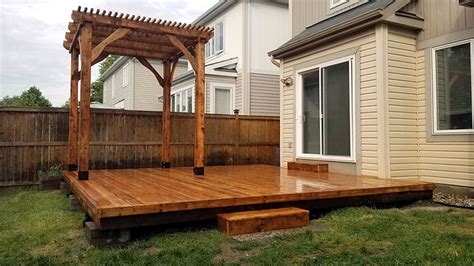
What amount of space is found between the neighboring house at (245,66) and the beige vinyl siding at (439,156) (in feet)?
21.9

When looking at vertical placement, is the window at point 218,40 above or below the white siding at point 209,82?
above

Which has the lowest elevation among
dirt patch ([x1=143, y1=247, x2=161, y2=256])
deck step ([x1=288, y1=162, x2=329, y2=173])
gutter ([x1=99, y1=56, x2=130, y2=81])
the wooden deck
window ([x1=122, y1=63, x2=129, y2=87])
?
dirt patch ([x1=143, y1=247, x2=161, y2=256])

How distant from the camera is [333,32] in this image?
6973 mm

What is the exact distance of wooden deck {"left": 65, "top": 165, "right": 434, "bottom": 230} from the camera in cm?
358

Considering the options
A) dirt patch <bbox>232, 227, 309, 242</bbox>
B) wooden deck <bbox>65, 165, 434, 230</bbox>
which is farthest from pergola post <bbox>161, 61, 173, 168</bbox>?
dirt patch <bbox>232, 227, 309, 242</bbox>

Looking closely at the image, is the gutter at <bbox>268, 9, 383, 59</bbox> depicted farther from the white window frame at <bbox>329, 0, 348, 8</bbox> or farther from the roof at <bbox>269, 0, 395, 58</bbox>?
the white window frame at <bbox>329, 0, 348, 8</bbox>

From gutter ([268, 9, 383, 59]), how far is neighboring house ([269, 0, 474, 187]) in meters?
0.02

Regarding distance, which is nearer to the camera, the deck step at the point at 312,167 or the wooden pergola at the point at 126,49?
the wooden pergola at the point at 126,49

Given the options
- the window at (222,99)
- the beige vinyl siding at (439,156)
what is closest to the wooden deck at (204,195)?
the beige vinyl siding at (439,156)

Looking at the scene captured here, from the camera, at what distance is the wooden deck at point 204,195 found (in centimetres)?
358

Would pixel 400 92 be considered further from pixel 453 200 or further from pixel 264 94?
pixel 264 94

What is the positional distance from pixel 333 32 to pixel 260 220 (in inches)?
174

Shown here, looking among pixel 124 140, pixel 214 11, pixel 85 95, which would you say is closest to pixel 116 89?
pixel 214 11

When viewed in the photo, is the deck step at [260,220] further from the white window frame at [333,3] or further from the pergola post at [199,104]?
the white window frame at [333,3]
